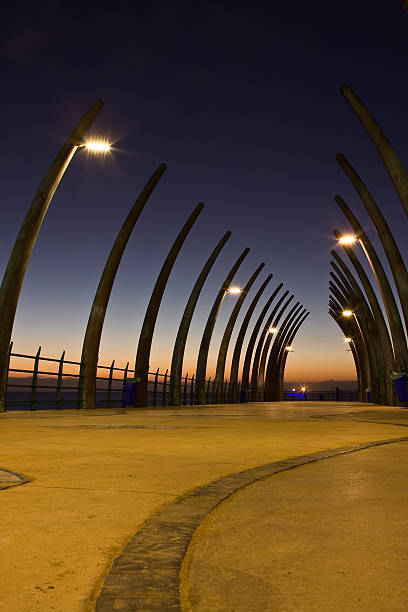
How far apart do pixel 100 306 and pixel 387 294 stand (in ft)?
38.2

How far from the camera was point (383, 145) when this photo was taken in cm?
1347

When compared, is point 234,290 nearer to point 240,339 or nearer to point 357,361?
point 240,339

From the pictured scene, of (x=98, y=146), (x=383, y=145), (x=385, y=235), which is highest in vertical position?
(x=383, y=145)

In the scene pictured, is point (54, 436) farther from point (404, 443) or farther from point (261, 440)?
point (404, 443)

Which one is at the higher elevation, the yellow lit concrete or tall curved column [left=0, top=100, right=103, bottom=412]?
tall curved column [left=0, top=100, right=103, bottom=412]

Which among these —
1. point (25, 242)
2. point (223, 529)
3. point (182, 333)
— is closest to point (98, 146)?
point (25, 242)

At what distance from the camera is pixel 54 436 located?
277 inches

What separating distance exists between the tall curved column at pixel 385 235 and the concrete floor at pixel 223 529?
13.3 m

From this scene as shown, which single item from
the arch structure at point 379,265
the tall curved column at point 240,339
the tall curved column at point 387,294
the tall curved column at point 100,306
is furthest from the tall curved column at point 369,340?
the tall curved column at point 100,306

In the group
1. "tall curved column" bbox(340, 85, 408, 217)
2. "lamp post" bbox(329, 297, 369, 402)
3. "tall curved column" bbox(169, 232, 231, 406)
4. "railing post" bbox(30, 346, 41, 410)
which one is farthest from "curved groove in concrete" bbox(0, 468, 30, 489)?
"lamp post" bbox(329, 297, 369, 402)

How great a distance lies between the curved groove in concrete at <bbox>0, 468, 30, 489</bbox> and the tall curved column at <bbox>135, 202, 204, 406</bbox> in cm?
1718

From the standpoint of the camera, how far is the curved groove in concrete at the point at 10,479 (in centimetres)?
357

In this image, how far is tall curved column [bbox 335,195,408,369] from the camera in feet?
68.8

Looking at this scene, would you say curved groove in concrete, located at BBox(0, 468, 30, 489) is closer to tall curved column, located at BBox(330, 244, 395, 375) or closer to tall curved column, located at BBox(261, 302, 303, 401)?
tall curved column, located at BBox(330, 244, 395, 375)
